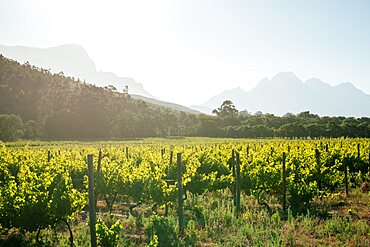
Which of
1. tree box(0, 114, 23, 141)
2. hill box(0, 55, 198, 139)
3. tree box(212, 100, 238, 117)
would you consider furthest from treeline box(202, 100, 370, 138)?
tree box(0, 114, 23, 141)

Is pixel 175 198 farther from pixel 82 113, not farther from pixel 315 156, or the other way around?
pixel 82 113

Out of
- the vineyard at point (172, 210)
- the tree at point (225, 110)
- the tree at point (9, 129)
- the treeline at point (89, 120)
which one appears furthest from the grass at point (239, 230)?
the tree at point (225, 110)

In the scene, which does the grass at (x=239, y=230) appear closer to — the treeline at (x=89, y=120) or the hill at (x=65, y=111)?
the treeline at (x=89, y=120)

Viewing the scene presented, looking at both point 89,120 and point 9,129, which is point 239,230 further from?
point 89,120

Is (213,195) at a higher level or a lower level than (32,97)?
lower

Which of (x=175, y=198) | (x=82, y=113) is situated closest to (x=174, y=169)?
(x=175, y=198)

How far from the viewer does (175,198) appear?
11.8 metres

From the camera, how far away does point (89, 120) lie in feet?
286

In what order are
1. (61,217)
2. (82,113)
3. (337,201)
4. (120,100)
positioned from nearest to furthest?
(61,217), (337,201), (82,113), (120,100)

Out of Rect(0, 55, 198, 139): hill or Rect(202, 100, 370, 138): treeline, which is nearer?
Rect(202, 100, 370, 138): treeline

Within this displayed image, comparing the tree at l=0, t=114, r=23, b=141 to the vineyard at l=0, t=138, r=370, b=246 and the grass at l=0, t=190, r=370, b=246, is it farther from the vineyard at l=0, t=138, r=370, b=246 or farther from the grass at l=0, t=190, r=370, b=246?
the grass at l=0, t=190, r=370, b=246

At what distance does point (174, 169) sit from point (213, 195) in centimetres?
242

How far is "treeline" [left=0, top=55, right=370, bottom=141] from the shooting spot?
3221 inches

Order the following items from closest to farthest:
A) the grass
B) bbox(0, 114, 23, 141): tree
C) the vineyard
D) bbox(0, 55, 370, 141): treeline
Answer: the vineyard < the grass < bbox(0, 114, 23, 141): tree < bbox(0, 55, 370, 141): treeline
